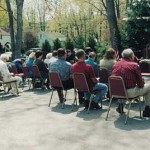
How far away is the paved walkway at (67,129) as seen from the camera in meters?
6.96

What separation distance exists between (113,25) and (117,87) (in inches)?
466

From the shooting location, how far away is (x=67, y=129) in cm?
817

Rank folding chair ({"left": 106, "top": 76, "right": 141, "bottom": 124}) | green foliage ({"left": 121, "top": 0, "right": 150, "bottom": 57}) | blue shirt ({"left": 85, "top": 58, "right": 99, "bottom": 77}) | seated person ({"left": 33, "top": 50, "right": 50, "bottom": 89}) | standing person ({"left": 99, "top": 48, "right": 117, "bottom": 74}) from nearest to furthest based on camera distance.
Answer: folding chair ({"left": 106, "top": 76, "right": 141, "bottom": 124}) < standing person ({"left": 99, "top": 48, "right": 117, "bottom": 74}) < blue shirt ({"left": 85, "top": 58, "right": 99, "bottom": 77}) < seated person ({"left": 33, "top": 50, "right": 50, "bottom": 89}) < green foliage ({"left": 121, "top": 0, "right": 150, "bottom": 57})

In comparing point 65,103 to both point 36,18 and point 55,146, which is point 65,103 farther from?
point 36,18

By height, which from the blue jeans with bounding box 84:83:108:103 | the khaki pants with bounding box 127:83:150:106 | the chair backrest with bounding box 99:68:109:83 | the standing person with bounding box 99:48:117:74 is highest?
the standing person with bounding box 99:48:117:74

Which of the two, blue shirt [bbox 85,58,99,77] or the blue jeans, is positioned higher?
blue shirt [bbox 85,58,99,77]

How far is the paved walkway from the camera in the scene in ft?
22.8

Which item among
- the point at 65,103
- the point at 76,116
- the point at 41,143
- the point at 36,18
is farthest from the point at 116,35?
the point at 36,18

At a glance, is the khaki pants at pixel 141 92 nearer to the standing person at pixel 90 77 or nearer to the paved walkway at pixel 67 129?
the paved walkway at pixel 67 129

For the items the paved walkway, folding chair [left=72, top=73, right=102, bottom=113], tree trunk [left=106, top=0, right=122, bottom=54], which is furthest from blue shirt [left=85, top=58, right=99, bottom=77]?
tree trunk [left=106, top=0, right=122, bottom=54]

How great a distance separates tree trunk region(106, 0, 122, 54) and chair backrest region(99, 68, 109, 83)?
31.3ft

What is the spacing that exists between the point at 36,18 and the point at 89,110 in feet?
283

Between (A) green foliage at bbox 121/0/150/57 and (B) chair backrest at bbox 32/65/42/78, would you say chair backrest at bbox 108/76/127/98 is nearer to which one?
(B) chair backrest at bbox 32/65/42/78

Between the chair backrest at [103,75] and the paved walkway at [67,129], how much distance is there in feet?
2.17
